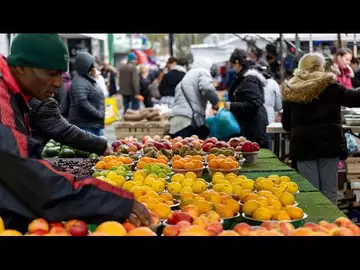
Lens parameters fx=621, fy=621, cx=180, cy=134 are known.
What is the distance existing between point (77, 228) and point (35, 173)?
0.32 meters

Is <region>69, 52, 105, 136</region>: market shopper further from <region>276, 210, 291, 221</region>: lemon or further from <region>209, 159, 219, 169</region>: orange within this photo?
<region>276, 210, 291, 221</region>: lemon

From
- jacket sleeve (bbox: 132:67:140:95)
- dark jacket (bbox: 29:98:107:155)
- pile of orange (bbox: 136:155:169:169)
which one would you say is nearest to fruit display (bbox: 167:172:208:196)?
pile of orange (bbox: 136:155:169:169)

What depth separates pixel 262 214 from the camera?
11.8 feet

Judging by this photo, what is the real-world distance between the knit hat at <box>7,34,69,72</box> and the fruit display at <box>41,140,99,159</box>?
3963mm

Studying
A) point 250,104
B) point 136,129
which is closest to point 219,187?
point 250,104

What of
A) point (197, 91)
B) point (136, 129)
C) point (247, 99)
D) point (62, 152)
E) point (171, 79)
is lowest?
point (136, 129)

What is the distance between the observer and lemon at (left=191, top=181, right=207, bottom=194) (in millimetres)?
4380

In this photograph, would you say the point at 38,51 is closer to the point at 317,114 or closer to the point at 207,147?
the point at 207,147
